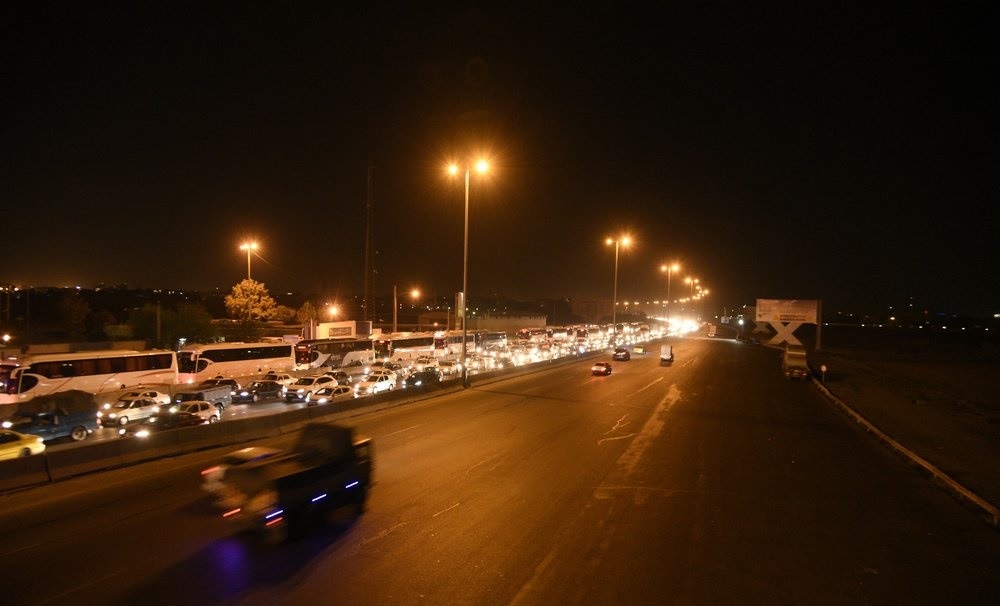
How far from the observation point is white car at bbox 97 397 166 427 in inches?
957

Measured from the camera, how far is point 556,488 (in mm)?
11695

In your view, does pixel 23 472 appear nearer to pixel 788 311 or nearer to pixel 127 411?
pixel 127 411

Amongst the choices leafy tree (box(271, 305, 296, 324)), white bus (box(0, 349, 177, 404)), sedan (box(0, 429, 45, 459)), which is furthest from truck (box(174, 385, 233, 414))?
leafy tree (box(271, 305, 296, 324))

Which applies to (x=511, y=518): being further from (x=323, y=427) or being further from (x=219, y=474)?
(x=219, y=474)

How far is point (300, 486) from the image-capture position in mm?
8641

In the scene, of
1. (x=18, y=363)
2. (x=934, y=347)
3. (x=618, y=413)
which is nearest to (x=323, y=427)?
(x=618, y=413)

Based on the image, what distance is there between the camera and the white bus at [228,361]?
1500 inches

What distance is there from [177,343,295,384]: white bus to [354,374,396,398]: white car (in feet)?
36.8

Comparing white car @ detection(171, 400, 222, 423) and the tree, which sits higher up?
the tree

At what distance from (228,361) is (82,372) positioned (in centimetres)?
1017

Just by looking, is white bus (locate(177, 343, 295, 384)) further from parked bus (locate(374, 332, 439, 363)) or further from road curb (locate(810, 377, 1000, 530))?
road curb (locate(810, 377, 1000, 530))

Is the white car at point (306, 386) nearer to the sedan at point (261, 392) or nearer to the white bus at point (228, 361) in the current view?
the sedan at point (261, 392)

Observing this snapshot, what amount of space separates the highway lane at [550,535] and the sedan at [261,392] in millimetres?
18341

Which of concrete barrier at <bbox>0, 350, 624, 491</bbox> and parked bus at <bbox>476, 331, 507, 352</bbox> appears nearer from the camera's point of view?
concrete barrier at <bbox>0, 350, 624, 491</bbox>
